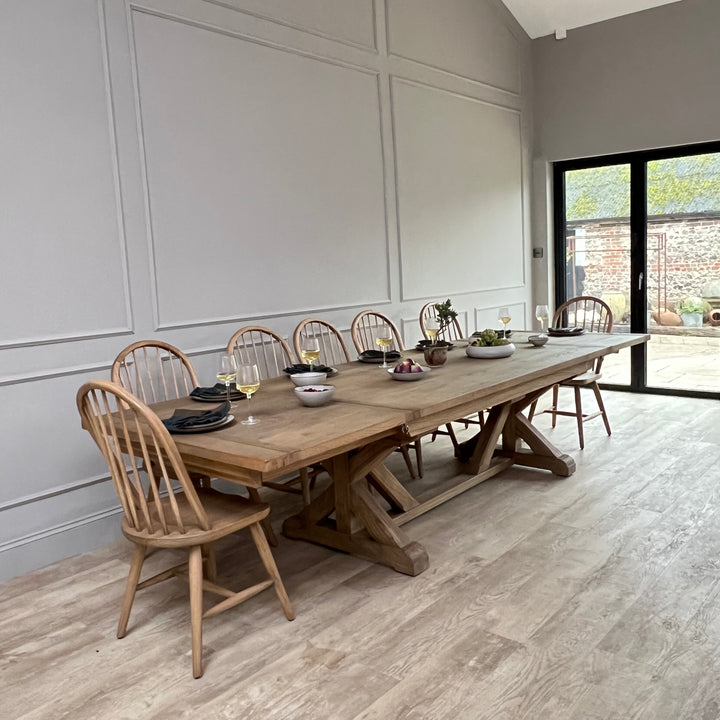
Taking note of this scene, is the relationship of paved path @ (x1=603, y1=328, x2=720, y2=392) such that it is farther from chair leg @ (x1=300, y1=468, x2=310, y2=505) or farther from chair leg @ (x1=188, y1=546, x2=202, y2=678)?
chair leg @ (x1=188, y1=546, x2=202, y2=678)

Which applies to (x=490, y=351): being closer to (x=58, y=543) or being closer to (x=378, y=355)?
(x=378, y=355)

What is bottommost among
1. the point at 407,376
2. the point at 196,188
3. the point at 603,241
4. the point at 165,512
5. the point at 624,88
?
the point at 165,512

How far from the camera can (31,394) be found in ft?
10.1

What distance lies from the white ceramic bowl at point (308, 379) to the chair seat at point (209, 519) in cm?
63

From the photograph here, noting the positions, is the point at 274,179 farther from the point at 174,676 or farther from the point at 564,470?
the point at 174,676

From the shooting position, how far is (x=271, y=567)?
7.90 ft

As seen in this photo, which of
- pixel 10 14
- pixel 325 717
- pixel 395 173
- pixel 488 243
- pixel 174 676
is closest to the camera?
pixel 325 717

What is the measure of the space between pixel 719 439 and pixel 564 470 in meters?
1.29

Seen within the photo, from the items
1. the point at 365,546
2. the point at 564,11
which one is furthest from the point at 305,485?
the point at 564,11

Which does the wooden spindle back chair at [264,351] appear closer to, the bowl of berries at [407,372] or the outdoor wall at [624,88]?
the bowl of berries at [407,372]

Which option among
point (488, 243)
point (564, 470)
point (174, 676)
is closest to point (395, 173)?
point (488, 243)

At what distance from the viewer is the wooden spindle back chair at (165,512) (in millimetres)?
2133

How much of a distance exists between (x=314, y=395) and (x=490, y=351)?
1281mm

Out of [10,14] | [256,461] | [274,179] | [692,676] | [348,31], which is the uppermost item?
[348,31]
